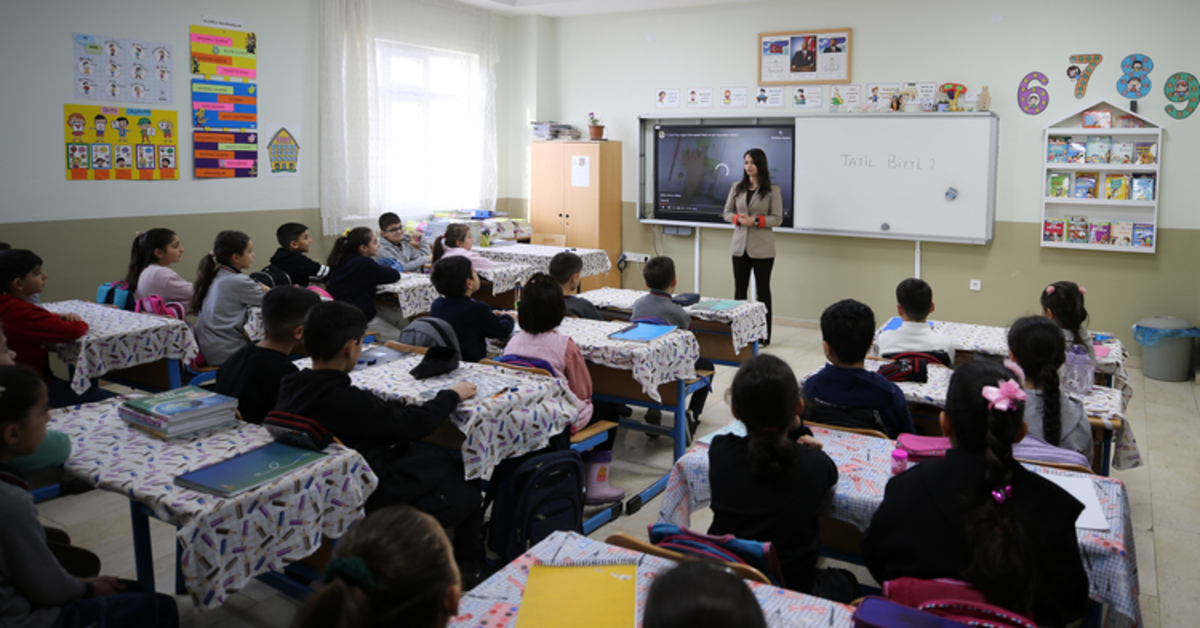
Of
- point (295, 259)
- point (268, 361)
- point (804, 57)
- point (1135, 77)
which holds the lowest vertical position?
point (268, 361)

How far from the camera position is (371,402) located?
2445mm

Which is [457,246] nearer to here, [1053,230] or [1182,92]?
[1053,230]

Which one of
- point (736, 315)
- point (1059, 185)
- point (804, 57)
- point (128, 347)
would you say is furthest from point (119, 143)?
point (1059, 185)

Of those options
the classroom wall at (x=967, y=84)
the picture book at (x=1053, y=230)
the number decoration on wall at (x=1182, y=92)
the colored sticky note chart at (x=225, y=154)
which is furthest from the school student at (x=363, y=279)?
the number decoration on wall at (x=1182, y=92)

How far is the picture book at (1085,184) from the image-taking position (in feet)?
20.0

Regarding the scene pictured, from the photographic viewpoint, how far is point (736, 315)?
4430mm

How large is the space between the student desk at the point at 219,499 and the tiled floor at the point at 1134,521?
0.44m

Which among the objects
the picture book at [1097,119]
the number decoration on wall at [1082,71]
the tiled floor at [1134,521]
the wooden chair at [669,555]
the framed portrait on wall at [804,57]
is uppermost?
the framed portrait on wall at [804,57]

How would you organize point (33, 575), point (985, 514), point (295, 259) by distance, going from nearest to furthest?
1. point (985, 514)
2. point (33, 575)
3. point (295, 259)

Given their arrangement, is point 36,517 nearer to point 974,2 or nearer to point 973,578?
point 973,578

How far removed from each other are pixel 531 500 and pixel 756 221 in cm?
435

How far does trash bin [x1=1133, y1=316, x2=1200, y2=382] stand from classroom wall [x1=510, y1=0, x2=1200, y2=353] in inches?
12.2

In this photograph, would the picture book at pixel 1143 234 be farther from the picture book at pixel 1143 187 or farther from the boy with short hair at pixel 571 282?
the boy with short hair at pixel 571 282

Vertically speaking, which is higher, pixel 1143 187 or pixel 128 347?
pixel 1143 187
